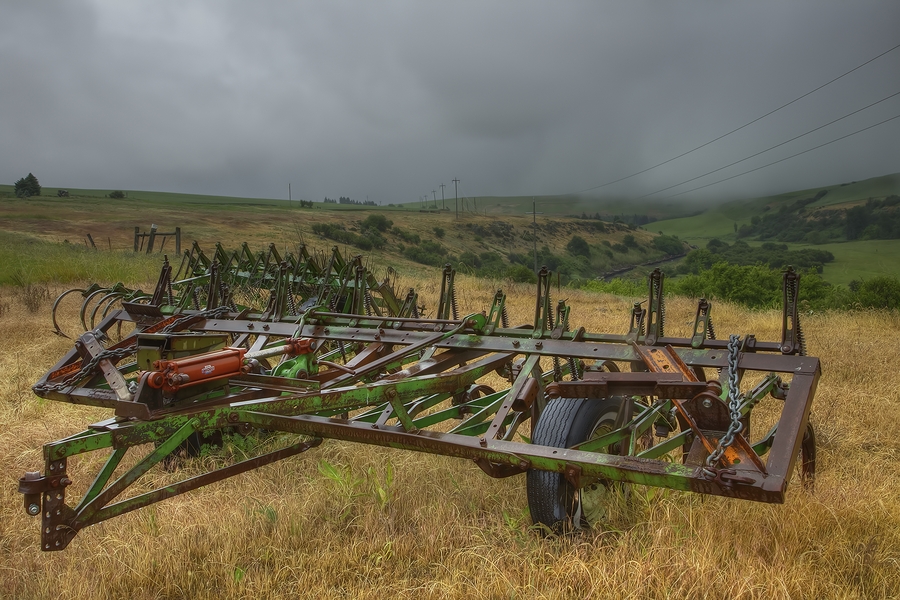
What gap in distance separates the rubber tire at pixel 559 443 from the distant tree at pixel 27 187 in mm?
63495

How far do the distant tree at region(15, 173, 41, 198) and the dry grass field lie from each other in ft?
204

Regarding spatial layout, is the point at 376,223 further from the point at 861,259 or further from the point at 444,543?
the point at 444,543

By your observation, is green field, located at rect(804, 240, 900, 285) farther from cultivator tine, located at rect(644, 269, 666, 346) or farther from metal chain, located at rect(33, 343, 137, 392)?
metal chain, located at rect(33, 343, 137, 392)

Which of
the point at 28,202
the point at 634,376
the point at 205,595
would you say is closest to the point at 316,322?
the point at 205,595

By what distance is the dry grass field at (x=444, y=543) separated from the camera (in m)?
2.62

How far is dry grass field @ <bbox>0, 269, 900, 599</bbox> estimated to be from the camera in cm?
262

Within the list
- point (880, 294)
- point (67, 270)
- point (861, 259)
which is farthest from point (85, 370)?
point (861, 259)

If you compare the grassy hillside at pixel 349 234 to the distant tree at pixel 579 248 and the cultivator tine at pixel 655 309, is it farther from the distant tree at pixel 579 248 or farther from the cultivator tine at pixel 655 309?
the cultivator tine at pixel 655 309

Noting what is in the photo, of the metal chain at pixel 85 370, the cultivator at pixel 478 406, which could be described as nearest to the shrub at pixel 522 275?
the cultivator at pixel 478 406

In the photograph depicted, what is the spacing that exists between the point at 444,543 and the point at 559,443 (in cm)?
75

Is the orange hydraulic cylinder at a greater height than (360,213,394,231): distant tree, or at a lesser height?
lesser

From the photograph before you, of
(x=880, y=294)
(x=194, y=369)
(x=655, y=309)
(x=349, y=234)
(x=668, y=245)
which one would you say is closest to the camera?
(x=194, y=369)

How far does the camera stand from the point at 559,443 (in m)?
3.17

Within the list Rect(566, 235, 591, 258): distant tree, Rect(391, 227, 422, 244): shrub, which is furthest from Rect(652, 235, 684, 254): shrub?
Answer: Rect(391, 227, 422, 244): shrub
